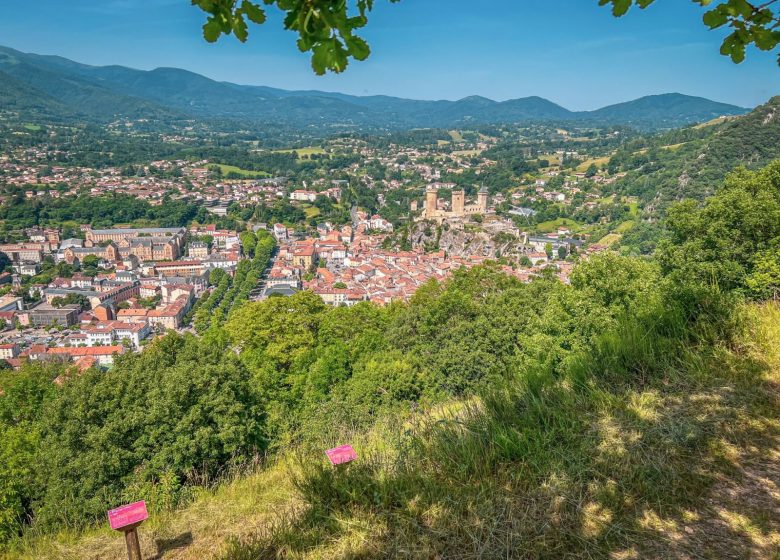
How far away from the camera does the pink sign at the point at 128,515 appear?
6.73 ft

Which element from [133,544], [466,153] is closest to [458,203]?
[133,544]

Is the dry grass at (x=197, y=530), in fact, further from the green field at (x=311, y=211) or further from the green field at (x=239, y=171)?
the green field at (x=239, y=171)

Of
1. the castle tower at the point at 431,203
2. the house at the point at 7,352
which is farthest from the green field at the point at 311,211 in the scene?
the house at the point at 7,352

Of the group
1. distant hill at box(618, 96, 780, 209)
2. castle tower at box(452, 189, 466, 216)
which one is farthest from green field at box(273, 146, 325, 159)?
distant hill at box(618, 96, 780, 209)

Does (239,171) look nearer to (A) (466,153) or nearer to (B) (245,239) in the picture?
(B) (245,239)

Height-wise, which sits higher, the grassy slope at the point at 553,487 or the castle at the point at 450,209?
the grassy slope at the point at 553,487

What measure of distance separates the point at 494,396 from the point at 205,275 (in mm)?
49683

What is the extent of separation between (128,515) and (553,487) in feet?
6.07

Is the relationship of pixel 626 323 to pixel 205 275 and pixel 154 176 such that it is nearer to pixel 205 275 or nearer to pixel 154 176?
pixel 205 275

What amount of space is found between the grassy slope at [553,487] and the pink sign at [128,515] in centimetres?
39

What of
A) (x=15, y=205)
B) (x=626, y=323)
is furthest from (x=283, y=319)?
(x=15, y=205)

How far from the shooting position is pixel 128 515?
6.90 feet

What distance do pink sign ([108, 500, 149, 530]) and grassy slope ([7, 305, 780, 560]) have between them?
39 cm

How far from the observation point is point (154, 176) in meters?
93.4
